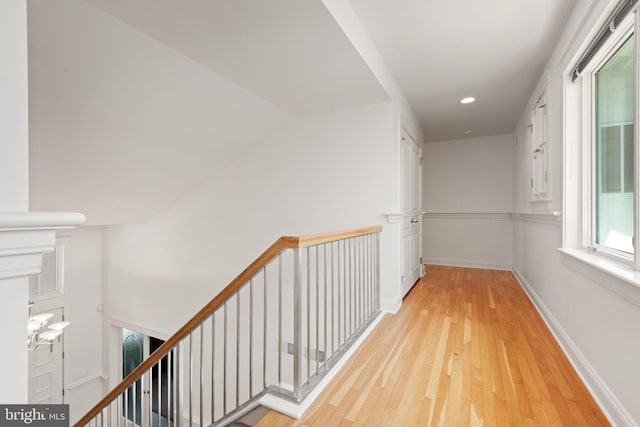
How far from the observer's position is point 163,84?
228 cm

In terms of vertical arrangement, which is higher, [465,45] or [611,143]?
[465,45]

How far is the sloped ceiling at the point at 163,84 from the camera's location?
1668 millimetres

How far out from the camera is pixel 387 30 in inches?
83.8

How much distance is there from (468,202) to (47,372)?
7820 millimetres

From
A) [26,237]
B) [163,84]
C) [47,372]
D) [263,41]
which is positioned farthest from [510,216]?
[47,372]

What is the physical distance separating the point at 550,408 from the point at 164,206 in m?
4.88

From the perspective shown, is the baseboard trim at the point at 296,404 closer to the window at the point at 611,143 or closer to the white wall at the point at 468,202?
the window at the point at 611,143

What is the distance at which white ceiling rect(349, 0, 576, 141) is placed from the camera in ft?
6.25

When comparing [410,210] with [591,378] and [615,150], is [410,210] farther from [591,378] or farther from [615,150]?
[591,378]

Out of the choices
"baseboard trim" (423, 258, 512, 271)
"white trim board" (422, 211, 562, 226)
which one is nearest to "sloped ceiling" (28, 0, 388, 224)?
"white trim board" (422, 211, 562, 226)

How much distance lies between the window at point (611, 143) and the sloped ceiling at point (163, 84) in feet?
4.75

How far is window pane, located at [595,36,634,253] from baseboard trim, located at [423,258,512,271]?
324 cm

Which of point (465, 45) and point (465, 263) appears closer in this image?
point (465, 45)

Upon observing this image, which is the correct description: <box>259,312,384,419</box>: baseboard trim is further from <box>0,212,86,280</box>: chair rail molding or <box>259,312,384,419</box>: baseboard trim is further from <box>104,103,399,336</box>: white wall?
<box>104,103,399,336</box>: white wall
